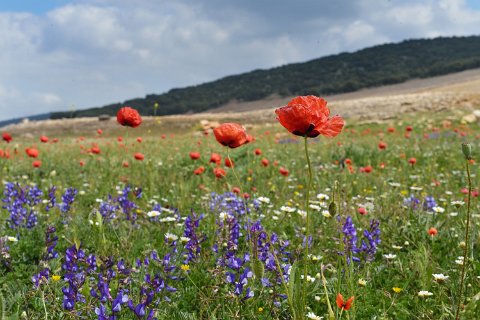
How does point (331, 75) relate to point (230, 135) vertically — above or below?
above

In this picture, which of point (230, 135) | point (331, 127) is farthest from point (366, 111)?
point (331, 127)

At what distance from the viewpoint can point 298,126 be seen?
1634 mm

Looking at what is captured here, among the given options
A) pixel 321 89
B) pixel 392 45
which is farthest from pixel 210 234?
pixel 392 45

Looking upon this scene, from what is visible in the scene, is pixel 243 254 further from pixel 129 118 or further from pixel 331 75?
pixel 331 75

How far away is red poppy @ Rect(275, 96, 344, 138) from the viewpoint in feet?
5.32

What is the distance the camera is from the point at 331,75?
259 feet

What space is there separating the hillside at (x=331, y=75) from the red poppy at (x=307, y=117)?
61.6 meters

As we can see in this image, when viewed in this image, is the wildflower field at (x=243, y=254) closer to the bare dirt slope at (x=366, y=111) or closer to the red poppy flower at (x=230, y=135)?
the red poppy flower at (x=230, y=135)

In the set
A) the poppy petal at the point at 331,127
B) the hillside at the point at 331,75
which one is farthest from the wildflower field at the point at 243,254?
the hillside at the point at 331,75

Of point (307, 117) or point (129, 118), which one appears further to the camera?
point (129, 118)

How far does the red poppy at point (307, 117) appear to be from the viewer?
1620 mm

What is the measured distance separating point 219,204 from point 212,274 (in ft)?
5.46

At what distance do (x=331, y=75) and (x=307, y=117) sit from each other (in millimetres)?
80346

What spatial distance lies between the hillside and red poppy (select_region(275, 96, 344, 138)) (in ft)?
202
